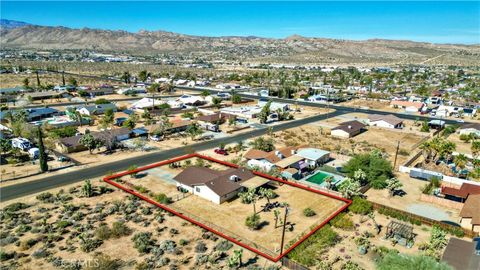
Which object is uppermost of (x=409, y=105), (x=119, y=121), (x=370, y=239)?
(x=119, y=121)

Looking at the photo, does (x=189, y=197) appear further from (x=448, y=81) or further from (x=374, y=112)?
(x=448, y=81)

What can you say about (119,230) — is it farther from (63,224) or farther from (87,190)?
(87,190)

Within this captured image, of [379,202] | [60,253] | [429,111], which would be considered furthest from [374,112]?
[60,253]

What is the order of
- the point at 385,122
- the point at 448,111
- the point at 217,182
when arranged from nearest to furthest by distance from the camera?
the point at 217,182, the point at 385,122, the point at 448,111

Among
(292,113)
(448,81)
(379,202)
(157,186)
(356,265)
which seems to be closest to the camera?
(356,265)

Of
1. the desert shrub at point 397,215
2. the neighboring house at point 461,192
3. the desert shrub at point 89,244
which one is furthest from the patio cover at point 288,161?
the desert shrub at point 89,244

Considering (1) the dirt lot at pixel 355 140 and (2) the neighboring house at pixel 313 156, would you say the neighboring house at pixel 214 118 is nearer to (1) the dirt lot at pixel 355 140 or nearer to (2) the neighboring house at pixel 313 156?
(1) the dirt lot at pixel 355 140

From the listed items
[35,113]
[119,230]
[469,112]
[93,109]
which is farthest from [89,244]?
[469,112]
